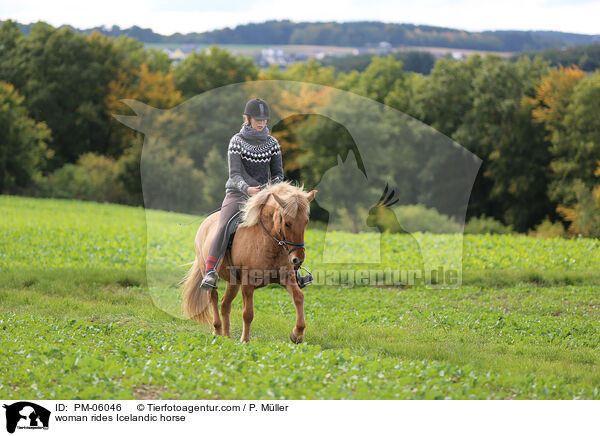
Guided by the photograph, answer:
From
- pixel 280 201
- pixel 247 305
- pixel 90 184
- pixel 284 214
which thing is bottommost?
pixel 90 184

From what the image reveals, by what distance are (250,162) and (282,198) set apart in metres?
1.48

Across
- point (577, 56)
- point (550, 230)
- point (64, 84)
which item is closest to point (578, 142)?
point (550, 230)

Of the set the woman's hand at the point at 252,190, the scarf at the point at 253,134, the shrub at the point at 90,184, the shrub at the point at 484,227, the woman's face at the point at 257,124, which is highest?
the woman's face at the point at 257,124

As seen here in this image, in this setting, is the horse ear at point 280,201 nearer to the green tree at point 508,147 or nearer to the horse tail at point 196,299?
the horse tail at point 196,299

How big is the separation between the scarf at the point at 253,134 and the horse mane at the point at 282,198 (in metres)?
0.79

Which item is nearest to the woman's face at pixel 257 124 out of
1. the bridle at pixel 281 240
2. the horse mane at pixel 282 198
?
the horse mane at pixel 282 198

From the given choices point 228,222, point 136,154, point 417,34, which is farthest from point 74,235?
point 417,34

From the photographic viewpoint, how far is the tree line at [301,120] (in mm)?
44156

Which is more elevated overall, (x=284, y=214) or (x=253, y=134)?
(x=253, y=134)

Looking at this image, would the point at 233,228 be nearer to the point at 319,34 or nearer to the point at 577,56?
the point at 577,56

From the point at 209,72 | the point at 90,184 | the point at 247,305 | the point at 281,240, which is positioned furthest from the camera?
the point at 209,72

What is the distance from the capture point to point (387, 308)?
15.5 meters

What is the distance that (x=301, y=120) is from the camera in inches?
1622
